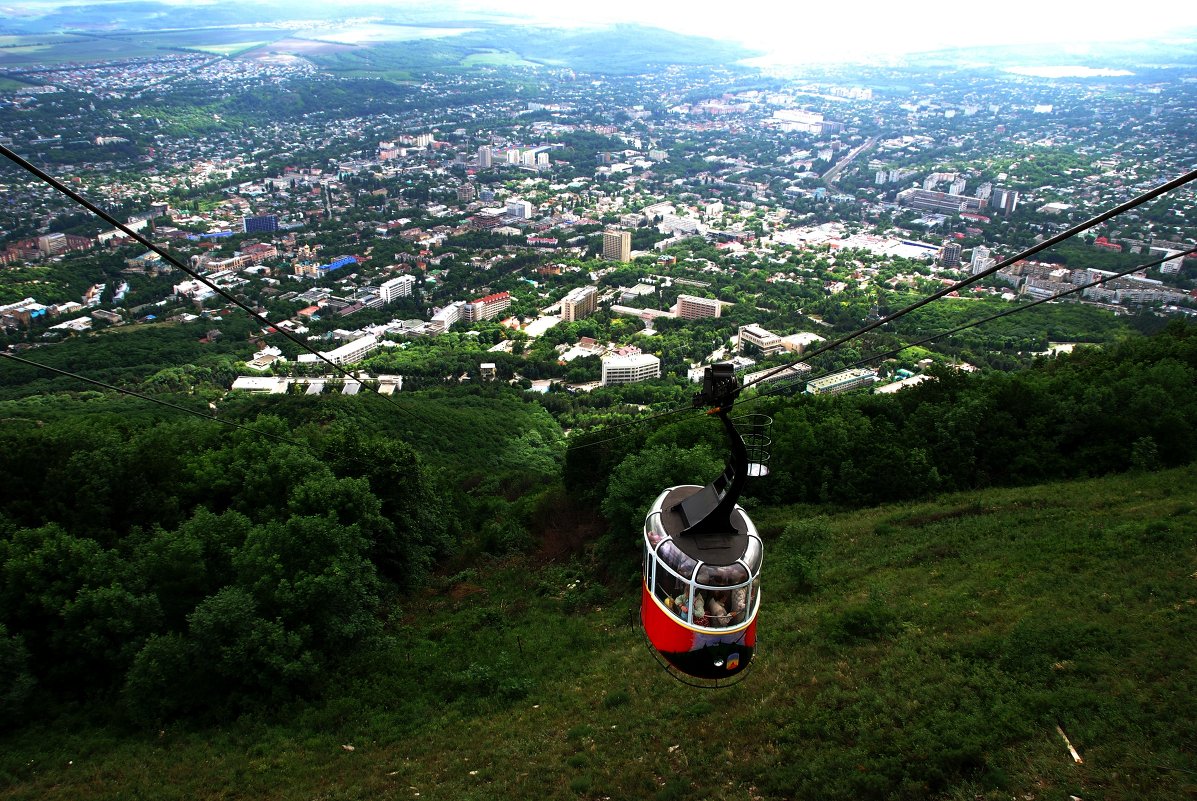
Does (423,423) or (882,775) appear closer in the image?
(882,775)

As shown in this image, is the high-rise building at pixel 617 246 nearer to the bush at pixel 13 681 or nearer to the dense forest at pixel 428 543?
the dense forest at pixel 428 543

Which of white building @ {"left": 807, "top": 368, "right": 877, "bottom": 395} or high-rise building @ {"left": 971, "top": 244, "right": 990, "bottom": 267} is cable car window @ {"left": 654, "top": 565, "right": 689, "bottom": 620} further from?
high-rise building @ {"left": 971, "top": 244, "right": 990, "bottom": 267}

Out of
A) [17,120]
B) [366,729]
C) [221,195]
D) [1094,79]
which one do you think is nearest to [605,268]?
[221,195]

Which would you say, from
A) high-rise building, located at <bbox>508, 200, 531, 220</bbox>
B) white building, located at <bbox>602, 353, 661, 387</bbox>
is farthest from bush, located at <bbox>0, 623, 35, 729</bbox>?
high-rise building, located at <bbox>508, 200, 531, 220</bbox>

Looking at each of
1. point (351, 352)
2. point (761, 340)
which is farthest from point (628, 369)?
point (351, 352)

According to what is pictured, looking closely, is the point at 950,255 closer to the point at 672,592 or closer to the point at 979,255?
the point at 979,255

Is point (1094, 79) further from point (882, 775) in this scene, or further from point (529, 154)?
point (882, 775)
